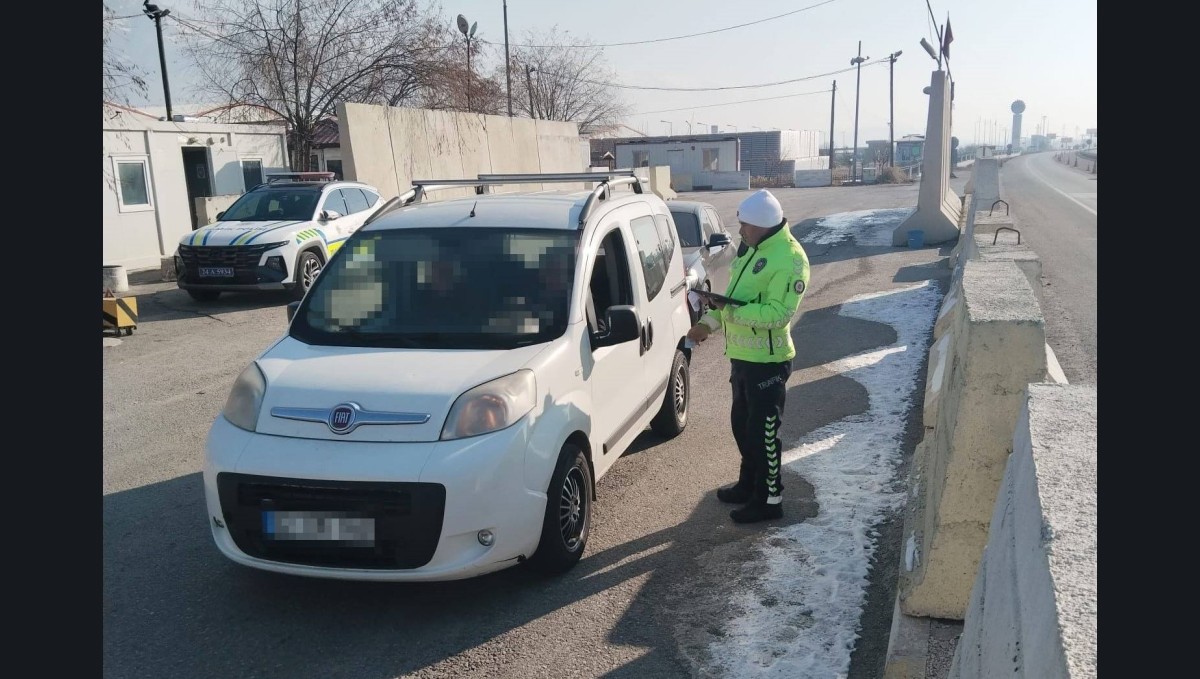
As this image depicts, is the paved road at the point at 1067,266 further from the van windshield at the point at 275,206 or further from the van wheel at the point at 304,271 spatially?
the van windshield at the point at 275,206

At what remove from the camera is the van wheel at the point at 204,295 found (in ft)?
44.8

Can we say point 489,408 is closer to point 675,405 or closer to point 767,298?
point 767,298

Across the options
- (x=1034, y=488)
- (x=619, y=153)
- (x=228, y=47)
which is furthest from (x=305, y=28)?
(x=619, y=153)

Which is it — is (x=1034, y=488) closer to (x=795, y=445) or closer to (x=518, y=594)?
(x=518, y=594)

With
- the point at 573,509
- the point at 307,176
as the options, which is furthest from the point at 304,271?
the point at 573,509

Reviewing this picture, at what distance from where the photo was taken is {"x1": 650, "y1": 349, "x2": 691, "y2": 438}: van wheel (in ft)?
21.5

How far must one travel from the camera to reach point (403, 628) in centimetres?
401

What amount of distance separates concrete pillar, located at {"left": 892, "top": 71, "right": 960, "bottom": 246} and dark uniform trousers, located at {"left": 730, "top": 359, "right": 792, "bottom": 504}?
15.7 metres

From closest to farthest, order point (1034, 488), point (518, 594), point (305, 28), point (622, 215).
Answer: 1. point (1034, 488)
2. point (518, 594)
3. point (622, 215)
4. point (305, 28)

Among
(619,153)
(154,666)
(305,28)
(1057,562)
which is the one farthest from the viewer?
(619,153)

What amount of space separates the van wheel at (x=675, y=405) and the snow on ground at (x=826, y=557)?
3.01 ft

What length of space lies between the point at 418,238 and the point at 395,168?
43.2ft

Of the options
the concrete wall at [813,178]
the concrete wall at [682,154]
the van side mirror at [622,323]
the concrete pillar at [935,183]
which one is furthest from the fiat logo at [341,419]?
the concrete wall at [682,154]

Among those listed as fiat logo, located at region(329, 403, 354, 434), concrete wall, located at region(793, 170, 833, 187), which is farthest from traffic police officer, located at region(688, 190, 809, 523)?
concrete wall, located at region(793, 170, 833, 187)
